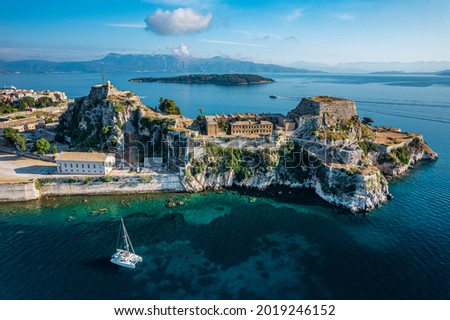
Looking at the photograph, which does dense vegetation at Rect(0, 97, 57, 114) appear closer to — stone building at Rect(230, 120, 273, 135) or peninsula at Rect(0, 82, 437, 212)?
peninsula at Rect(0, 82, 437, 212)

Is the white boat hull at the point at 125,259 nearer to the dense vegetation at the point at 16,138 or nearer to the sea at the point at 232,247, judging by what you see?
the sea at the point at 232,247

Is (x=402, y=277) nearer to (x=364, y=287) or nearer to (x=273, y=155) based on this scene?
(x=364, y=287)

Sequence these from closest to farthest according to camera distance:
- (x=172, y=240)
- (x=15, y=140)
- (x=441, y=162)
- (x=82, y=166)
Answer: (x=172, y=240), (x=82, y=166), (x=15, y=140), (x=441, y=162)

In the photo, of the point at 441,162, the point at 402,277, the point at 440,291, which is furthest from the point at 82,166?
the point at 441,162

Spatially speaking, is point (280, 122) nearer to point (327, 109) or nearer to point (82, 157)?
point (327, 109)

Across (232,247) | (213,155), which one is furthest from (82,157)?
(232,247)

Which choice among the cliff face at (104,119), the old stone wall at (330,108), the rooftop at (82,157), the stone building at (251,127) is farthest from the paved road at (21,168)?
the old stone wall at (330,108)
